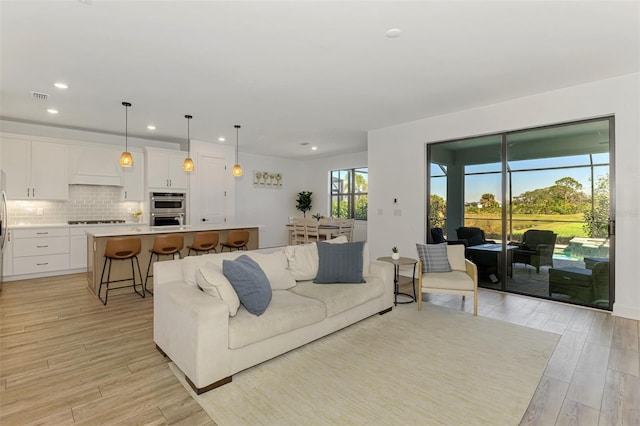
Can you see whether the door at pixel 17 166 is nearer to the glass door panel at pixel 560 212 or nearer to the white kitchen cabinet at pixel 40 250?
the white kitchen cabinet at pixel 40 250

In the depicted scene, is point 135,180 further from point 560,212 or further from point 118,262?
point 560,212

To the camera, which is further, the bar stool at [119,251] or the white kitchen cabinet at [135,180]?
the white kitchen cabinet at [135,180]

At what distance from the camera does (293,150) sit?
841 cm

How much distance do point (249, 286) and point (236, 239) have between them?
3129mm

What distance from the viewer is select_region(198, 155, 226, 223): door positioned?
7.37m

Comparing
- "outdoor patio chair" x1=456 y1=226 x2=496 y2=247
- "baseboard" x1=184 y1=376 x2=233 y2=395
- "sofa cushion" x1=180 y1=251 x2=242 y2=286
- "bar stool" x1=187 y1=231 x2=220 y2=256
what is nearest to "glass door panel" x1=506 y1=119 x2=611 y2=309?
"outdoor patio chair" x1=456 y1=226 x2=496 y2=247

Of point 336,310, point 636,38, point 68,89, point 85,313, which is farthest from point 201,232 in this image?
point 636,38

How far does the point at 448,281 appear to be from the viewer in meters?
3.75

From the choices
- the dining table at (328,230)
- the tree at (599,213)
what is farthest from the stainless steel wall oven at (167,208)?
the tree at (599,213)

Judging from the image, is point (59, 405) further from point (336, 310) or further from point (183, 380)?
point (336, 310)

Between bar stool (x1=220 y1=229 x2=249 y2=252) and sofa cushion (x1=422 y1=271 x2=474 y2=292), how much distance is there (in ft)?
10.3

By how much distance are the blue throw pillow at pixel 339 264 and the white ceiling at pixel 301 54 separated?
2.00m

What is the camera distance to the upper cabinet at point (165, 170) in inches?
262

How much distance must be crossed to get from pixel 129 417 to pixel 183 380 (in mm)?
440
